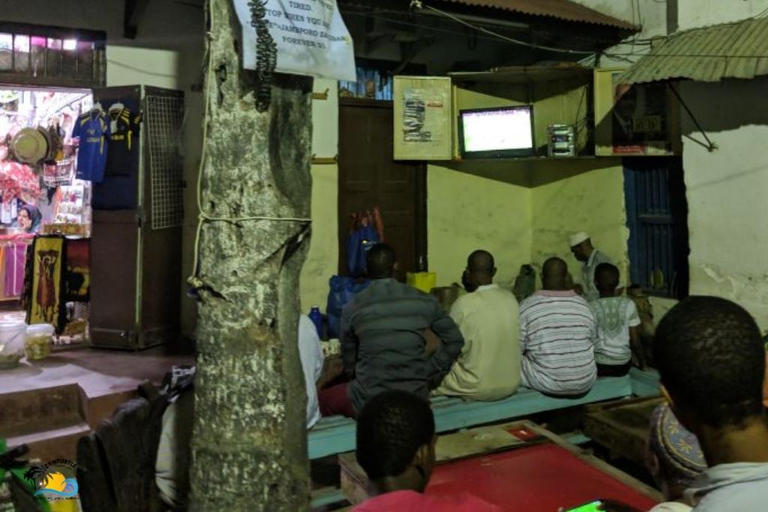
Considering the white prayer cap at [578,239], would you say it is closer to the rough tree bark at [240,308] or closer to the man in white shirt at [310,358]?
the man in white shirt at [310,358]

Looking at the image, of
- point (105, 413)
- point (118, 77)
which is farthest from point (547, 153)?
point (105, 413)

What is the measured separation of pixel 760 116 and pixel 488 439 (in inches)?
164

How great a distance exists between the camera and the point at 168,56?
721cm

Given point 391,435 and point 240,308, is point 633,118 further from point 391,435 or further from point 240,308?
point 240,308

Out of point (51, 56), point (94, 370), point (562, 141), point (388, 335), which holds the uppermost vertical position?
point (51, 56)

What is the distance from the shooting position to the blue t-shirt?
676 centimetres

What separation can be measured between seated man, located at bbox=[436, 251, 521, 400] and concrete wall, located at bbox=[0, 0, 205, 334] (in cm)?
363

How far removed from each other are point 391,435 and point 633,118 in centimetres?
636

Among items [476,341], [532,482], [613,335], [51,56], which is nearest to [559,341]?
[476,341]

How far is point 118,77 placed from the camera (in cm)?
699

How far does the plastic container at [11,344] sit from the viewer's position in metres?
5.85

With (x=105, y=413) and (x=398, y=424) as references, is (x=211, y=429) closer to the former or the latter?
(x=398, y=424)

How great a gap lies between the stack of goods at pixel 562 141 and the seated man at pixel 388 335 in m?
4.16

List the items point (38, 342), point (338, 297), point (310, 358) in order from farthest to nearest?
→ point (338, 297), point (38, 342), point (310, 358)
